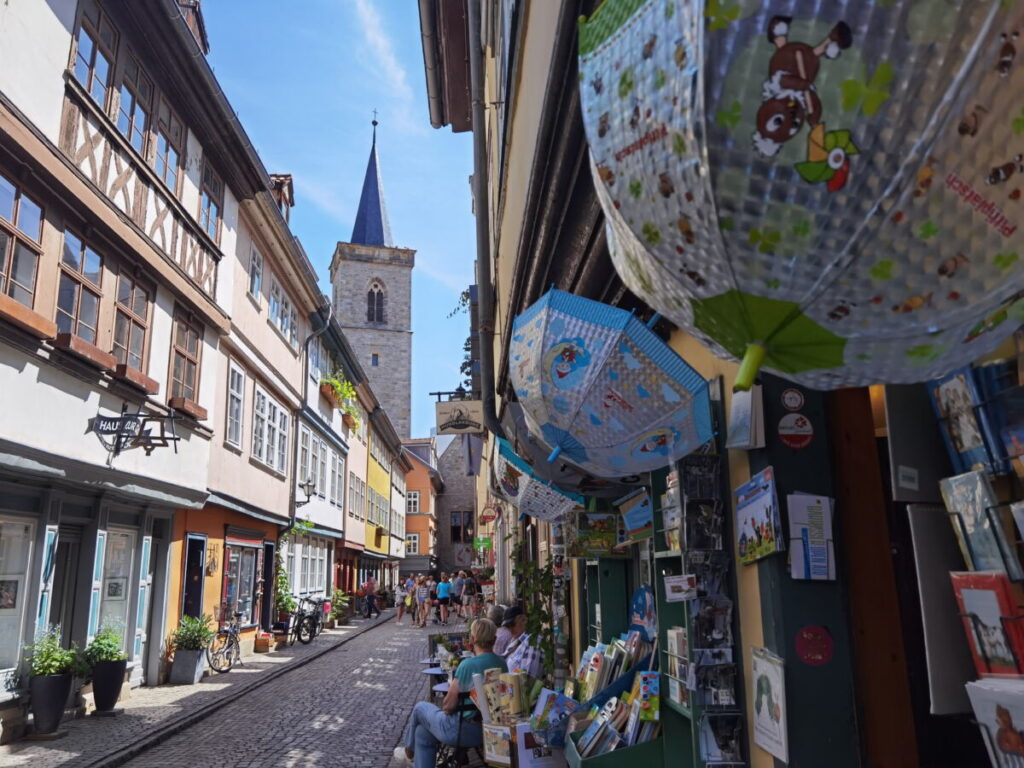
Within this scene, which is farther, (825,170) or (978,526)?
(978,526)

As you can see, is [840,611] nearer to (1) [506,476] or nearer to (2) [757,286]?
(2) [757,286]

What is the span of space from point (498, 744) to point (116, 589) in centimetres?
802

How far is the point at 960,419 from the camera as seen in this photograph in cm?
196

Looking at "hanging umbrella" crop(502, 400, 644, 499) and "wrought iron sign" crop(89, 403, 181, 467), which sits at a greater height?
"wrought iron sign" crop(89, 403, 181, 467)

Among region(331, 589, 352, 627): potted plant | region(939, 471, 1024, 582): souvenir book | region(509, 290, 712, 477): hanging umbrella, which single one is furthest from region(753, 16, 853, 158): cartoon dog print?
region(331, 589, 352, 627): potted plant

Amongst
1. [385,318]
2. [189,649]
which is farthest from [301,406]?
[385,318]

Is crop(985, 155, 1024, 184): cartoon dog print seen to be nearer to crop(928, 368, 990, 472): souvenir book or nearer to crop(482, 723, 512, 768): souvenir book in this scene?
crop(928, 368, 990, 472): souvenir book

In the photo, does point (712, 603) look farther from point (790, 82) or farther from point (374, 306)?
point (374, 306)

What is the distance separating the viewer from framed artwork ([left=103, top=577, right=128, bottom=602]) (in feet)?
35.4

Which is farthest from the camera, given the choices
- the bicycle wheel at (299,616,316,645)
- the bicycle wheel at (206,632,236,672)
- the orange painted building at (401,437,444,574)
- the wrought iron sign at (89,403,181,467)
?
the orange painted building at (401,437,444,574)

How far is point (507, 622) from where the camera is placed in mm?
9133

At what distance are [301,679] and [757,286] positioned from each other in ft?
44.5

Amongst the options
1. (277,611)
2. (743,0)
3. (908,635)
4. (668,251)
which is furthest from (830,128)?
(277,611)

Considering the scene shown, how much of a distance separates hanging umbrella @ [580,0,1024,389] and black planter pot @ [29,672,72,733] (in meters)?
9.03
